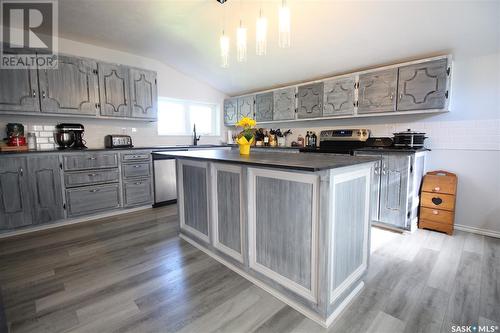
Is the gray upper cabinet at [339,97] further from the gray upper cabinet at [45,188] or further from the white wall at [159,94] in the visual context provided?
the gray upper cabinet at [45,188]

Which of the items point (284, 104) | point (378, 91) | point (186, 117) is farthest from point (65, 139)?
point (378, 91)

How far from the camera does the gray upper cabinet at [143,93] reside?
159 inches

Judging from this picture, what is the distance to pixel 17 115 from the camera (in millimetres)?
3285

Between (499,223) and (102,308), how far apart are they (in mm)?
3997

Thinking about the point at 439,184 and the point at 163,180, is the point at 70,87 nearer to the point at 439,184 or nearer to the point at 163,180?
the point at 163,180

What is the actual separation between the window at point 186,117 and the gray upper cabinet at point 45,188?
1919mm

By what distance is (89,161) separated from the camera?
345cm

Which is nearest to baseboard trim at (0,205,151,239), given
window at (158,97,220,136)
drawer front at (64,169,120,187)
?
drawer front at (64,169,120,187)

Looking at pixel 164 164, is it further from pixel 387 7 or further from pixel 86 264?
pixel 387 7

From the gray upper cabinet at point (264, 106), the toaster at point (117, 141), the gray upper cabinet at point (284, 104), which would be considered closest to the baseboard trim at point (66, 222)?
the toaster at point (117, 141)

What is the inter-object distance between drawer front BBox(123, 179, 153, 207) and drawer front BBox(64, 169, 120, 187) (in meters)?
0.21

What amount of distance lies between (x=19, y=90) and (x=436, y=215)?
17.7 ft

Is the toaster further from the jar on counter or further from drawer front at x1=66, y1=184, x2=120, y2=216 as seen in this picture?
the jar on counter

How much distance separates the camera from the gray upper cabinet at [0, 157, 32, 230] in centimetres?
285
